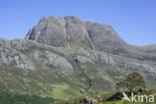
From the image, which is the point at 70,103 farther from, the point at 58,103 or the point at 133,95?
the point at 133,95

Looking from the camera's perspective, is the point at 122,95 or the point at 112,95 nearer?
the point at 122,95

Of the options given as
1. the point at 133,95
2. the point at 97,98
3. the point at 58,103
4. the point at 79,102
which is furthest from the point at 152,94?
the point at 58,103

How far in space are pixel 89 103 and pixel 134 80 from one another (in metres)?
24.2

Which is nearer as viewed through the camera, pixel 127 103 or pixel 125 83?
→ pixel 127 103

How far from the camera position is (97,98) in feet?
384

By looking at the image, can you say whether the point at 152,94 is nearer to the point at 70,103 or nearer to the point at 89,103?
the point at 89,103

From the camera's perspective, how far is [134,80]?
105750mm

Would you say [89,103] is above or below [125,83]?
below

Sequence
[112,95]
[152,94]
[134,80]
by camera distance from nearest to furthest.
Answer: [152,94]
[134,80]
[112,95]

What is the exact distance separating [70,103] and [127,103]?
41.3 metres

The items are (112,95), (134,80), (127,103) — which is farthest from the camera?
(112,95)

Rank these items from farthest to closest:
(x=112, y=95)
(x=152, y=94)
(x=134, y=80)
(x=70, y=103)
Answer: (x=70, y=103) → (x=112, y=95) → (x=134, y=80) → (x=152, y=94)

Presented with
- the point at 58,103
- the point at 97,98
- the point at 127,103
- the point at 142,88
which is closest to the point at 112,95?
the point at 97,98

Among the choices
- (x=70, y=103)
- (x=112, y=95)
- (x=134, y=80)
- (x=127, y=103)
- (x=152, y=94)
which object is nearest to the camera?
(x=127, y=103)
